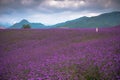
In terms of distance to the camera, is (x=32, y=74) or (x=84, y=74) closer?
(x=84, y=74)

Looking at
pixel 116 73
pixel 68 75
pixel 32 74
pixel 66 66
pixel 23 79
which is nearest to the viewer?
pixel 116 73

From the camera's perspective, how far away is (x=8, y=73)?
8.52 m

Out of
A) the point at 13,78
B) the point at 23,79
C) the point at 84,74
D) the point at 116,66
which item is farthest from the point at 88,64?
the point at 13,78

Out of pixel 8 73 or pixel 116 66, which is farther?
pixel 8 73

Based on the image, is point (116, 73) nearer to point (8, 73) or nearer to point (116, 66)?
point (116, 66)

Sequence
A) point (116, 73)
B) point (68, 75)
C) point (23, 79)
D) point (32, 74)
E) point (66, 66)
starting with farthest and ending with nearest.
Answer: point (66, 66) → point (32, 74) → point (23, 79) → point (68, 75) → point (116, 73)

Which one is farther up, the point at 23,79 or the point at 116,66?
the point at 116,66

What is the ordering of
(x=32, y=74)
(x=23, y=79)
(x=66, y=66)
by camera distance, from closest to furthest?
(x=23, y=79)
(x=32, y=74)
(x=66, y=66)

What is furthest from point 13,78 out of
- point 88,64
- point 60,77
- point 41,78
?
point 88,64

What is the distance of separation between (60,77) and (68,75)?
352mm

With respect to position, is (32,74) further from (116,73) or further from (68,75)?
(116,73)

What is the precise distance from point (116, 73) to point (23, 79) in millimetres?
3996

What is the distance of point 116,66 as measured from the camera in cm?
649

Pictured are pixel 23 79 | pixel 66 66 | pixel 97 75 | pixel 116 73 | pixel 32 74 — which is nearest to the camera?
pixel 116 73
